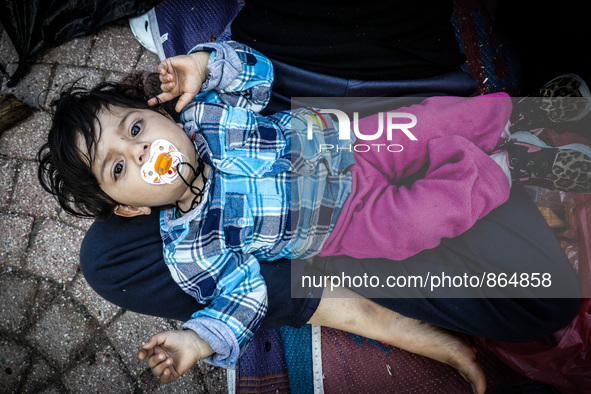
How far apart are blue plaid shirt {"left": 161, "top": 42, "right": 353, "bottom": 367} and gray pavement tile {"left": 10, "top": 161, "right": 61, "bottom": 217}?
86cm

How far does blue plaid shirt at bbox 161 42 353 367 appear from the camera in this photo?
126 cm

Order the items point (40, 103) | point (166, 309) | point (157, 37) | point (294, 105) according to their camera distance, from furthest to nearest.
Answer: point (40, 103), point (157, 37), point (294, 105), point (166, 309)

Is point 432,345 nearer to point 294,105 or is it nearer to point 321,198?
point 321,198

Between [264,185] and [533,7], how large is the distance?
1.33 meters

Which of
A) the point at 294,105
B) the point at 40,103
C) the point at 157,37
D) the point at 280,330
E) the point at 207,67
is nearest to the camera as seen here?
the point at 207,67

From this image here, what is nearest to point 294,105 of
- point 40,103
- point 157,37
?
point 157,37

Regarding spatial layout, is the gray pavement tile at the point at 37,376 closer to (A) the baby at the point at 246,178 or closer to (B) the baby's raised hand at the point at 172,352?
(A) the baby at the point at 246,178

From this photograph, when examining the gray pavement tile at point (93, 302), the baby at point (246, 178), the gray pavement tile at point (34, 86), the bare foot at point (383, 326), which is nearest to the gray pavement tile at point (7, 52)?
the gray pavement tile at point (34, 86)

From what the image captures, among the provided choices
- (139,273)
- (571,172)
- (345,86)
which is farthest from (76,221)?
(571,172)

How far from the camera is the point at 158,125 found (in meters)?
1.16

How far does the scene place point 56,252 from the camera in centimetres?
181

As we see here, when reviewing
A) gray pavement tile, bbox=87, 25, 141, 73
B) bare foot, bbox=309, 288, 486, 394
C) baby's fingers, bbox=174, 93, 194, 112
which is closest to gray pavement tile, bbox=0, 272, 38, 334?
gray pavement tile, bbox=87, 25, 141, 73

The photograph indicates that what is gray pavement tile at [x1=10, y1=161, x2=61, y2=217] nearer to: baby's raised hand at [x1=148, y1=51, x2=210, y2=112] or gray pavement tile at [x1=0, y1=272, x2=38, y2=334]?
gray pavement tile at [x1=0, y1=272, x2=38, y2=334]

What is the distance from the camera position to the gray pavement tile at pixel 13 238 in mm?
1818
